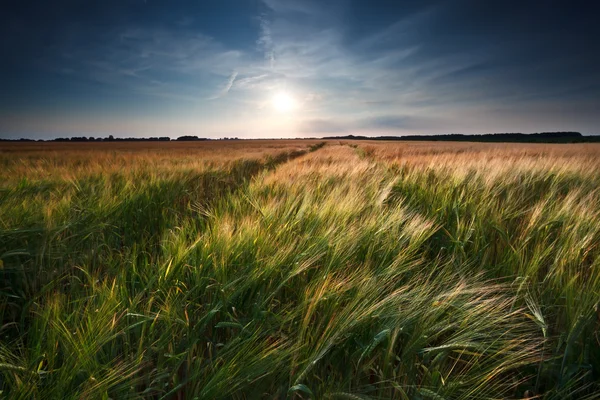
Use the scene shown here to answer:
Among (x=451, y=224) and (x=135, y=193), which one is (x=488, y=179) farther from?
(x=135, y=193)

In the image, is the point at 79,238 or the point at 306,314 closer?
the point at 306,314

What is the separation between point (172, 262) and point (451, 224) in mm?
1974

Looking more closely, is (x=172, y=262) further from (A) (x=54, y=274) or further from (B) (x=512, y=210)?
(B) (x=512, y=210)

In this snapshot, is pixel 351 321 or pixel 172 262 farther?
pixel 172 262

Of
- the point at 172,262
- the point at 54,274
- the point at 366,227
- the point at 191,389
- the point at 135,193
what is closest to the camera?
the point at 191,389

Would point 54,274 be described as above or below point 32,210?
below

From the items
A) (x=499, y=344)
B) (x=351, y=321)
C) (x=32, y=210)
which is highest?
(x=32, y=210)

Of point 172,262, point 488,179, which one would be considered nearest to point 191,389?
A: point 172,262

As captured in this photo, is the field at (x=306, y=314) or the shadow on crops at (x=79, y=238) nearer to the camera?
the field at (x=306, y=314)

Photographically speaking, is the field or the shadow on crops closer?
the field

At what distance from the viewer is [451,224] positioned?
7.18 feet

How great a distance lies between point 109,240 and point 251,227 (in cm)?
129

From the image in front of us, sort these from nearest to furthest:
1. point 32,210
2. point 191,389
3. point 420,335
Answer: point 191,389, point 420,335, point 32,210

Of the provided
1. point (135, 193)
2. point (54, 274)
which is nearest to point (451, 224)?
point (54, 274)
